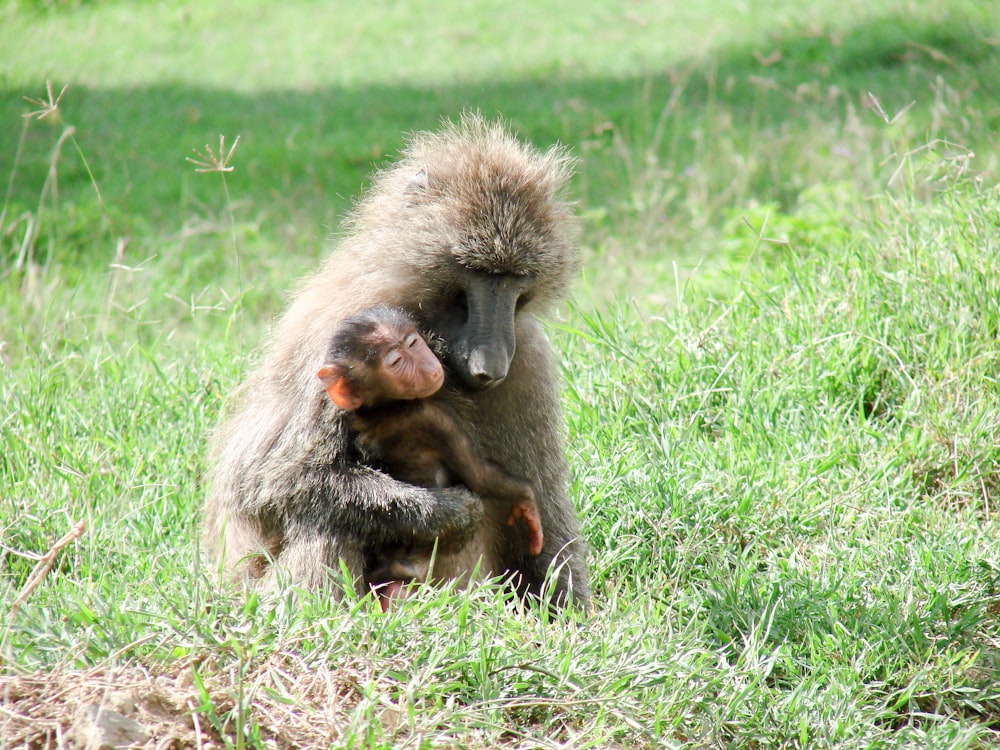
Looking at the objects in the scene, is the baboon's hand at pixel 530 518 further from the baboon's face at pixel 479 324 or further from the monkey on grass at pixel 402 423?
the baboon's face at pixel 479 324

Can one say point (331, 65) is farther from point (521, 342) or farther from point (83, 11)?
point (521, 342)

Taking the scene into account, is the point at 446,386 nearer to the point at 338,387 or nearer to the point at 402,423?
the point at 402,423

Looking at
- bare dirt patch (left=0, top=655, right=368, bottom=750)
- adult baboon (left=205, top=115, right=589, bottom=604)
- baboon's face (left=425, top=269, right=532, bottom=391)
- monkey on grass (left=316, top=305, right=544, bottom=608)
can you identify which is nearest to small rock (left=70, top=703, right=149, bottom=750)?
bare dirt patch (left=0, top=655, right=368, bottom=750)

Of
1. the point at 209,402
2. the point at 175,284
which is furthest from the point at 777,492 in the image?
the point at 175,284

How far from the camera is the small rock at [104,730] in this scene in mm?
2180

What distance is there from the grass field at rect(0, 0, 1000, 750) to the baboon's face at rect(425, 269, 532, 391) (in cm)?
62

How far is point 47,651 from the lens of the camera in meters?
2.52

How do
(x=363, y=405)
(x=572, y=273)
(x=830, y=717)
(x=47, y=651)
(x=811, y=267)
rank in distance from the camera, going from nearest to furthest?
1. (x=47, y=651)
2. (x=830, y=717)
3. (x=363, y=405)
4. (x=572, y=273)
5. (x=811, y=267)

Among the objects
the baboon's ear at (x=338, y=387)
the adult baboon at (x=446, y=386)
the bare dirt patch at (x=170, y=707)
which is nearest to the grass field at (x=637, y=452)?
the bare dirt patch at (x=170, y=707)

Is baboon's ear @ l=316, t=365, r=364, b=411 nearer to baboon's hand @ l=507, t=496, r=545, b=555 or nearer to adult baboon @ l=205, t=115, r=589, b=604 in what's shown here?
adult baboon @ l=205, t=115, r=589, b=604

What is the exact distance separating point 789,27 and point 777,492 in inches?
315

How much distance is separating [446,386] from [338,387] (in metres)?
0.39

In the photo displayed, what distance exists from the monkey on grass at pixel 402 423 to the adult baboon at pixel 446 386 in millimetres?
64

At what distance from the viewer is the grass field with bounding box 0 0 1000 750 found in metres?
2.53
